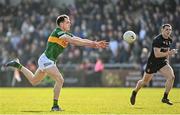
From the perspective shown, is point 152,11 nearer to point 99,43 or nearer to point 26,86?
point 26,86

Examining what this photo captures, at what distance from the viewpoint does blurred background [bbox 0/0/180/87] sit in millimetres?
35875

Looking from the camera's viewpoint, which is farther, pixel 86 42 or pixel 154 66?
pixel 154 66

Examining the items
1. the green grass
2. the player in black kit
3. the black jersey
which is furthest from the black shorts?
the green grass

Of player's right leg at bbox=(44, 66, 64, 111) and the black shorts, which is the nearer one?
player's right leg at bbox=(44, 66, 64, 111)

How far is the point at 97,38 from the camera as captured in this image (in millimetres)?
37688

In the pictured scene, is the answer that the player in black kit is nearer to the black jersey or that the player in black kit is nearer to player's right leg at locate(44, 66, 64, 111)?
the black jersey

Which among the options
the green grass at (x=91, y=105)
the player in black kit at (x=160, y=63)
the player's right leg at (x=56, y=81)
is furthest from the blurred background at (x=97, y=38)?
the player's right leg at (x=56, y=81)

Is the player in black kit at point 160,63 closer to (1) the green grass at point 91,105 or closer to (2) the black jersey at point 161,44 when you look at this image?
(2) the black jersey at point 161,44

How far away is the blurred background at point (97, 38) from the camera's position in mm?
35875

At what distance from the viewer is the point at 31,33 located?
40719 millimetres

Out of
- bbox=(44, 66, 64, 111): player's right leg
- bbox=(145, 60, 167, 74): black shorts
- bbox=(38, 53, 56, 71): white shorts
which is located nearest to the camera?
bbox=(44, 66, 64, 111): player's right leg

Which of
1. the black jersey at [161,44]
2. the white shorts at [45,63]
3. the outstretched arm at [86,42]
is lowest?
the white shorts at [45,63]

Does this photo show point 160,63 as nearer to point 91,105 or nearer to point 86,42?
point 91,105

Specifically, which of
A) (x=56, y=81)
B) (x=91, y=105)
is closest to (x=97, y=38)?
(x=91, y=105)
